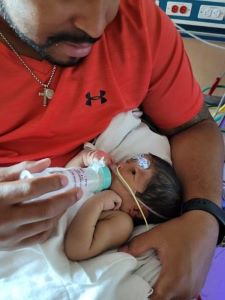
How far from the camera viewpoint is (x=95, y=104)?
113cm

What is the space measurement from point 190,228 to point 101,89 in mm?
471

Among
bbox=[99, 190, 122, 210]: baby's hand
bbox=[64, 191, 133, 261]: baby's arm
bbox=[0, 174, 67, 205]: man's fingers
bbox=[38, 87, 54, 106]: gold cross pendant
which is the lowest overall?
bbox=[64, 191, 133, 261]: baby's arm

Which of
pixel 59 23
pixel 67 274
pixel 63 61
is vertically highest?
pixel 59 23

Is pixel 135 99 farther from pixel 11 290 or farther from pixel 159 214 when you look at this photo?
pixel 11 290

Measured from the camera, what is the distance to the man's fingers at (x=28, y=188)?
29.5 inches

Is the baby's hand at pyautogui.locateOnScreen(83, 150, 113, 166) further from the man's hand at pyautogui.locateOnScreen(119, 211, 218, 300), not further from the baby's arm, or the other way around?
the man's hand at pyautogui.locateOnScreen(119, 211, 218, 300)

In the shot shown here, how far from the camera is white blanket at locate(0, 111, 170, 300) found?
2.96ft

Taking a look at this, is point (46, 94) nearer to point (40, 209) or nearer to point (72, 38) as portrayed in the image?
point (72, 38)

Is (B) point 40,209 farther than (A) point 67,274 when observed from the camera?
No

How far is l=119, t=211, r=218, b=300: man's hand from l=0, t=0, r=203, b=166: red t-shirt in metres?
0.35

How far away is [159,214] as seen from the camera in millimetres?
1110

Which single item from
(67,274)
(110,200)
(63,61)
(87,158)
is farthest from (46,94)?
(67,274)

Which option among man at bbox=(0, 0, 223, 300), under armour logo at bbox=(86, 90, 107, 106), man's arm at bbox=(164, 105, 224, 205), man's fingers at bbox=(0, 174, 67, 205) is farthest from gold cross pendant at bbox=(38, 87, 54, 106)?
man's arm at bbox=(164, 105, 224, 205)

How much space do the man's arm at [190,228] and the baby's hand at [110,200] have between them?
0.36 ft
